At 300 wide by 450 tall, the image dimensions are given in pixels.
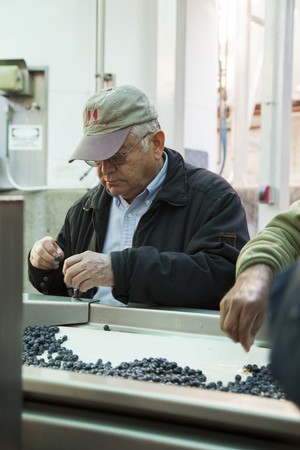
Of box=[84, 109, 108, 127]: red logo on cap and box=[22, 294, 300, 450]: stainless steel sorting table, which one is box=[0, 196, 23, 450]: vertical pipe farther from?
box=[84, 109, 108, 127]: red logo on cap

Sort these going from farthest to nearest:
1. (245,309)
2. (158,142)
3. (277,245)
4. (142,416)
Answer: (158,142) → (277,245) → (245,309) → (142,416)

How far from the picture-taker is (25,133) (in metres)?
3.42

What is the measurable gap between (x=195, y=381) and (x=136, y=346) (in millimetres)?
315

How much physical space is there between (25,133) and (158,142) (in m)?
1.52

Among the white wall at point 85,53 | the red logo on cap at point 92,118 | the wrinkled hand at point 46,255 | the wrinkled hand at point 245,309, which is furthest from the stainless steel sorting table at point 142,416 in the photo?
the white wall at point 85,53

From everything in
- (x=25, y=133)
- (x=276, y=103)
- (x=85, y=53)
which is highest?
(x=85, y=53)

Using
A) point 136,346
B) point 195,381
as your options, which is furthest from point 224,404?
point 136,346

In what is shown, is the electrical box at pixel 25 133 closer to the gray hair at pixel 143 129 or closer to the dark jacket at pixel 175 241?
the dark jacket at pixel 175 241

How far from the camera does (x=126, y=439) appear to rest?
760mm

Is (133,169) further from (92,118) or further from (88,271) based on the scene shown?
(88,271)

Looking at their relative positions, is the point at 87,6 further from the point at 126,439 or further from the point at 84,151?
the point at 126,439

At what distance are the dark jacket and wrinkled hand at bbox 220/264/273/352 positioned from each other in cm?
60

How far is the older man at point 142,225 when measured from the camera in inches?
69.8

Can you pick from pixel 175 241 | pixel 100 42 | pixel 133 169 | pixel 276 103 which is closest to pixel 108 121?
pixel 133 169
